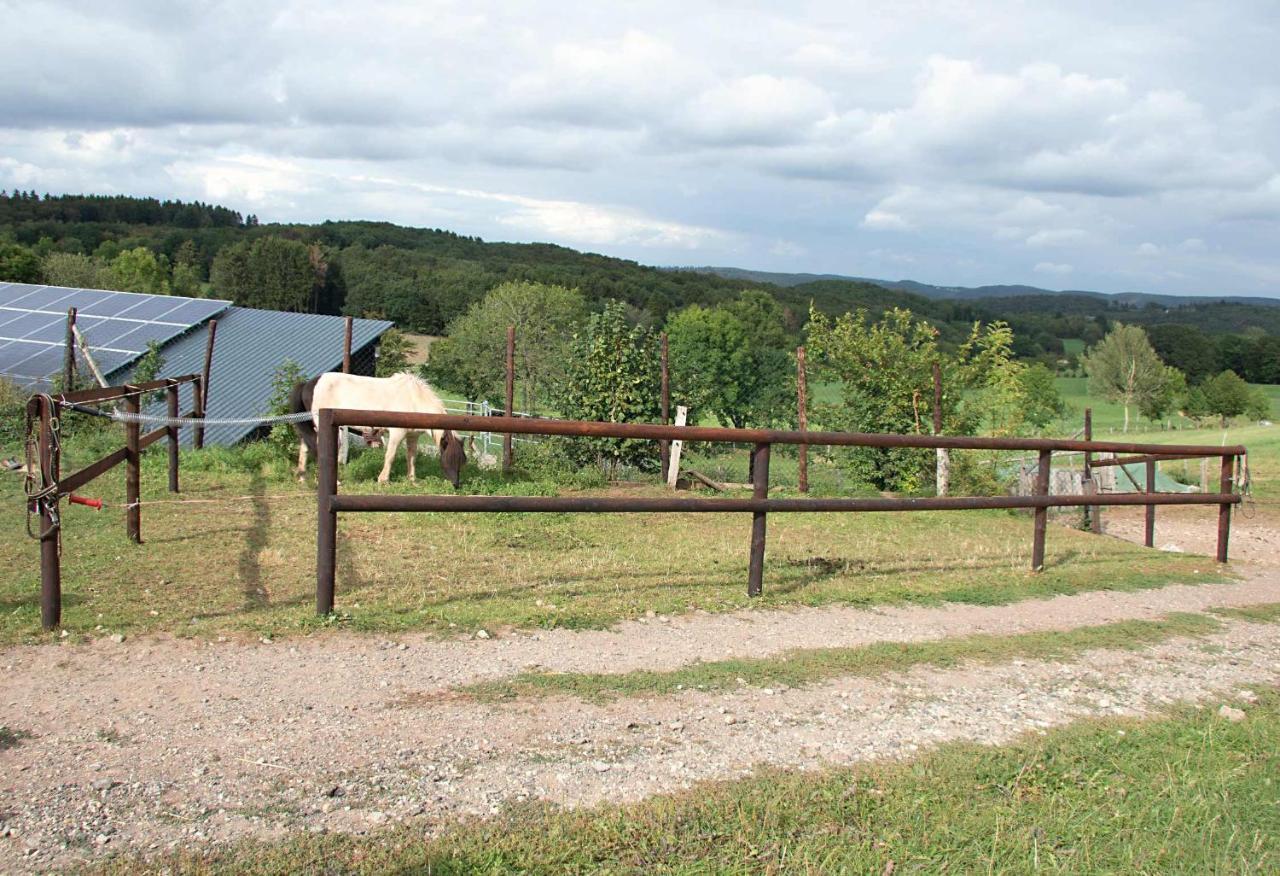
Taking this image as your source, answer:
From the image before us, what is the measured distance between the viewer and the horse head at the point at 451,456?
1148 centimetres

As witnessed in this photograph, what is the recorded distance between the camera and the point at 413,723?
373 cm

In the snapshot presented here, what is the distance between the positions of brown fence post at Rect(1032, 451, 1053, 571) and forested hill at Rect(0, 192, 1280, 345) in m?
64.3

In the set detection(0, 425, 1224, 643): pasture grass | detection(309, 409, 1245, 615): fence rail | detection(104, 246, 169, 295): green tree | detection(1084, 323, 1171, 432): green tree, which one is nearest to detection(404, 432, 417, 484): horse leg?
detection(0, 425, 1224, 643): pasture grass

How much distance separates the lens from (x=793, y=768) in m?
3.51

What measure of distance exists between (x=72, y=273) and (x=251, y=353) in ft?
152

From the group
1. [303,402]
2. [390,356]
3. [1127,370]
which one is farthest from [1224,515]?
[1127,370]

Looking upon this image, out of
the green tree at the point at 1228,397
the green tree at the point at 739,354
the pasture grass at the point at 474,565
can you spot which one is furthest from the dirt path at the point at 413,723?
the green tree at the point at 1228,397

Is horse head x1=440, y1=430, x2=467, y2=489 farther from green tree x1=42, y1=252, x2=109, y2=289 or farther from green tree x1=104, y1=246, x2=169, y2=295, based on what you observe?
green tree x1=104, y1=246, x2=169, y2=295

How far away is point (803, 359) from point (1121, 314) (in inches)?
7574

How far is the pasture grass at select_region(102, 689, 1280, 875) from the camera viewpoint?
9.06 feet

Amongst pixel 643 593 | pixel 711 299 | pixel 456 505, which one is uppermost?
pixel 711 299

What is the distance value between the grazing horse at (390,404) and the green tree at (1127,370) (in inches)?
3037

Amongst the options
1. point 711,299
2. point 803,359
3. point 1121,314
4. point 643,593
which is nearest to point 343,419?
point 643,593

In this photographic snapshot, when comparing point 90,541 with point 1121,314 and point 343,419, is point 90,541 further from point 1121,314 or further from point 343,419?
point 1121,314
